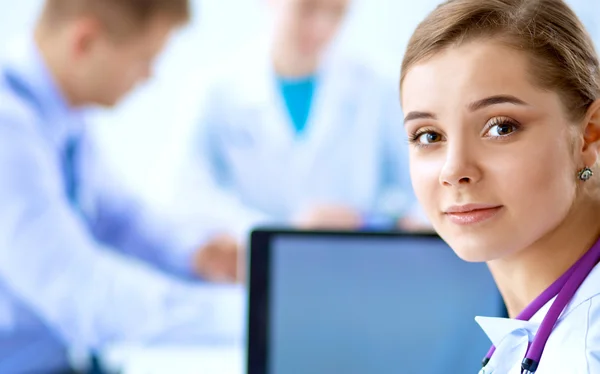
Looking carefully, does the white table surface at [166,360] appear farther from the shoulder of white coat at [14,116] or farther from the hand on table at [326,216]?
the shoulder of white coat at [14,116]

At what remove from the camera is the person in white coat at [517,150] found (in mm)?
736

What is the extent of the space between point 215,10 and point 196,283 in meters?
0.89

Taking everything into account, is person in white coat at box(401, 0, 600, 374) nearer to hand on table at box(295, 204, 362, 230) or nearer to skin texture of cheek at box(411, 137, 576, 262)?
skin texture of cheek at box(411, 137, 576, 262)

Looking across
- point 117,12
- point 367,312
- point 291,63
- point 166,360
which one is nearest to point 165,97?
point 117,12

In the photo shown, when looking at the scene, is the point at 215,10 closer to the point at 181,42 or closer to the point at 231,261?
the point at 181,42

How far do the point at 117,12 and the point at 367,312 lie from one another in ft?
5.09

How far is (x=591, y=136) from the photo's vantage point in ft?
2.62

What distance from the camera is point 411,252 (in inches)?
52.7

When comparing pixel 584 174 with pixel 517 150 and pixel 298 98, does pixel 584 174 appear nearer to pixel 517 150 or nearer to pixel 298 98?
pixel 517 150

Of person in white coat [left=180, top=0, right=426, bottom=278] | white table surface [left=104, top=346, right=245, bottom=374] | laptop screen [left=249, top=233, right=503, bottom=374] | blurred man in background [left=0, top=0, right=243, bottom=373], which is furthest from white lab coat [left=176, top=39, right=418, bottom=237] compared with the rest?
laptop screen [left=249, top=233, right=503, bottom=374]

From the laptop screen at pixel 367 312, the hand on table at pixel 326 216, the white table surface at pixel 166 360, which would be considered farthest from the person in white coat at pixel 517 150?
the white table surface at pixel 166 360

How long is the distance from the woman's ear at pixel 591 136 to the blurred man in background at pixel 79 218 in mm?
1852

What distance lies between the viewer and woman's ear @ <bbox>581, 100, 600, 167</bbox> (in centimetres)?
79

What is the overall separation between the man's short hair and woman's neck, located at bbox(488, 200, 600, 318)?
189 centimetres
